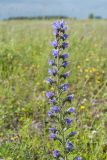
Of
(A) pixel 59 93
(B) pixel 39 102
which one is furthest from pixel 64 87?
(B) pixel 39 102

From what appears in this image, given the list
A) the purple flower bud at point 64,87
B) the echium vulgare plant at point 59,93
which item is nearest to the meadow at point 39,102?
the echium vulgare plant at point 59,93

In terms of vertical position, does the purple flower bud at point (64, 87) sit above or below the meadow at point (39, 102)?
above

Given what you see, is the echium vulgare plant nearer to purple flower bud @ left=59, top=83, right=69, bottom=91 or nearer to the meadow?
purple flower bud @ left=59, top=83, right=69, bottom=91

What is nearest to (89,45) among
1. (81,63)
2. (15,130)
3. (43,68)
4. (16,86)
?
(81,63)

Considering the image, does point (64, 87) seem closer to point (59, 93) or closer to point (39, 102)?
point (59, 93)

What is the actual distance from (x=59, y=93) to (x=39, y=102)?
7.15 feet

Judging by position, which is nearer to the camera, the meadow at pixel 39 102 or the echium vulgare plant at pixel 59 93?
the echium vulgare plant at pixel 59 93

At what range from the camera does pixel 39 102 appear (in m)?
5.21

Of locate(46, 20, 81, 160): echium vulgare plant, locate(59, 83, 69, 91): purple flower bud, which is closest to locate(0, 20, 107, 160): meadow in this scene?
locate(46, 20, 81, 160): echium vulgare plant

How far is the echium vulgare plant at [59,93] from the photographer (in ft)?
9.68

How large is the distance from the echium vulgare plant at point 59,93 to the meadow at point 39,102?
16cm

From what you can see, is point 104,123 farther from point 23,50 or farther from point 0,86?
point 23,50

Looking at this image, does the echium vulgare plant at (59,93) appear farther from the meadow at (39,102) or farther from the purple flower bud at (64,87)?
the meadow at (39,102)

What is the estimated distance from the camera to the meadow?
12.6 ft
